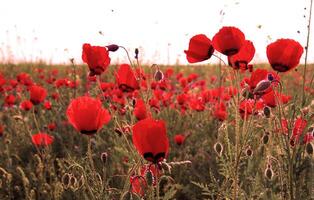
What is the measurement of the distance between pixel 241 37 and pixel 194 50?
20 cm

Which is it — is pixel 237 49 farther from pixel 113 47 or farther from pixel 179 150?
pixel 179 150

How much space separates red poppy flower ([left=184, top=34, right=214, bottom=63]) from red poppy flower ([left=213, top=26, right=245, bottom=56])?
0.11 ft

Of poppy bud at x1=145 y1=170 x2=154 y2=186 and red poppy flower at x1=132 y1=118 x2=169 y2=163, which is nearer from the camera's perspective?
red poppy flower at x1=132 y1=118 x2=169 y2=163

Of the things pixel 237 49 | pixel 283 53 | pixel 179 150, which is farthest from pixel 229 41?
pixel 179 150

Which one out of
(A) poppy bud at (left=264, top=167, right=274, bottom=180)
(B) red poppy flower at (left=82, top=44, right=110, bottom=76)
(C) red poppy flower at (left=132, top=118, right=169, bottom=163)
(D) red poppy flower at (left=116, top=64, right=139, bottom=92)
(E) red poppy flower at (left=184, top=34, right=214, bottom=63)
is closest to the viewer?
(C) red poppy flower at (left=132, top=118, right=169, bottom=163)

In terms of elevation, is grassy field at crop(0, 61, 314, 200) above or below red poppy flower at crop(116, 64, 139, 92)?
below

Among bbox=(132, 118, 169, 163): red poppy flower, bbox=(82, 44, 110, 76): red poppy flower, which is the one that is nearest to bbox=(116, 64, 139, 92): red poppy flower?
bbox=(82, 44, 110, 76): red poppy flower

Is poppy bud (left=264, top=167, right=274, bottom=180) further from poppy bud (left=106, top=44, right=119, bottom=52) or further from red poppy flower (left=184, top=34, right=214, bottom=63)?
poppy bud (left=106, top=44, right=119, bottom=52)

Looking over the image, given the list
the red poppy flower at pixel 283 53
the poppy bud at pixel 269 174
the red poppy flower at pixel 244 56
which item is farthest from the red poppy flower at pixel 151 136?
the red poppy flower at pixel 283 53

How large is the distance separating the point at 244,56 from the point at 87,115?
730 millimetres

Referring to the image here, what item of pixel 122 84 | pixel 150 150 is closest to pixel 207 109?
pixel 122 84

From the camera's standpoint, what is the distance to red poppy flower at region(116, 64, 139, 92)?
236 centimetres

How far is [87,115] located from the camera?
1.85 meters

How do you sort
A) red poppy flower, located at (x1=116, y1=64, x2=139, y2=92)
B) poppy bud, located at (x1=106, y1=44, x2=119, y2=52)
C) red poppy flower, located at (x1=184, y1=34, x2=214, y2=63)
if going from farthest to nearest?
1. red poppy flower, located at (x1=116, y1=64, x2=139, y2=92)
2. poppy bud, located at (x1=106, y1=44, x2=119, y2=52)
3. red poppy flower, located at (x1=184, y1=34, x2=214, y2=63)
